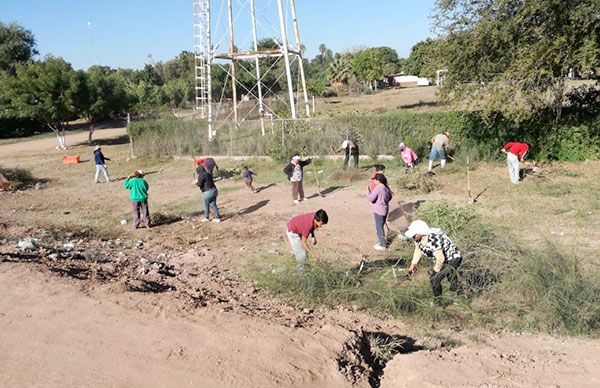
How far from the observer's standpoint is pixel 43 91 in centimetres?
2916

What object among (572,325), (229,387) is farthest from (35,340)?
(572,325)

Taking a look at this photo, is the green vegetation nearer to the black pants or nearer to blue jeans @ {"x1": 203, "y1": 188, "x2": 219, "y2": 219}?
the black pants

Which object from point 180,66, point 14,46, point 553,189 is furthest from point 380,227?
point 180,66

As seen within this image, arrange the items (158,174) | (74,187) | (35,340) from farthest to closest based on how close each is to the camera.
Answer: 1. (158,174)
2. (74,187)
3. (35,340)

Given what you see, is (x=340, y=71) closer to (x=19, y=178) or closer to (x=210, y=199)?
(x=19, y=178)

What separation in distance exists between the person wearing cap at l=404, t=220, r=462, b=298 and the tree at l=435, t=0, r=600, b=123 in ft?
33.5

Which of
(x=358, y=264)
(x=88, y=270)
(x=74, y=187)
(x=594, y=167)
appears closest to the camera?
(x=88, y=270)

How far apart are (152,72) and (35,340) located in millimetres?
68588

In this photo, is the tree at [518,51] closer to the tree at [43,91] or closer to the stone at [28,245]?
the stone at [28,245]

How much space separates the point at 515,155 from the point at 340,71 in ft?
229

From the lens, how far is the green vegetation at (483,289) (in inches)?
260

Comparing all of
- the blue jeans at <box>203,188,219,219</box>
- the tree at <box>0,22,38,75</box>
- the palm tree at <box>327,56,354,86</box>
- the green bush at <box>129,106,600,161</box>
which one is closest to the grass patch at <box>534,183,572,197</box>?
the green bush at <box>129,106,600,161</box>

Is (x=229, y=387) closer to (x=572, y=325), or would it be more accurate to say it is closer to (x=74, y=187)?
(x=572, y=325)

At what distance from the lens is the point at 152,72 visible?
2756 inches
